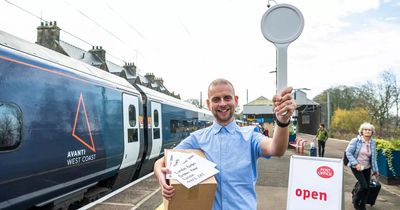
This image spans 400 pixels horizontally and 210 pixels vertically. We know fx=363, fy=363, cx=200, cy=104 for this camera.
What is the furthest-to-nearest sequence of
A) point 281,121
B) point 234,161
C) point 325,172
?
point 325,172 → point 234,161 → point 281,121

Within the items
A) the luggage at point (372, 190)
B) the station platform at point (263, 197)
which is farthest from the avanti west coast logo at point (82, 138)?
the luggage at point (372, 190)

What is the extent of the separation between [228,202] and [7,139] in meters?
3.71

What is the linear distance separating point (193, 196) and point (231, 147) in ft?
1.31

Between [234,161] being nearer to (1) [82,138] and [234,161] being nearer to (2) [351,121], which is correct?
(1) [82,138]

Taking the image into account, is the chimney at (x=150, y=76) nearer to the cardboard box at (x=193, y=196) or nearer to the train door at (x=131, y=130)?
the train door at (x=131, y=130)

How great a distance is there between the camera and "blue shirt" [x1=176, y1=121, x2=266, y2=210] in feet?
7.18

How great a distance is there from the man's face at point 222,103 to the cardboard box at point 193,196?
0.43 meters

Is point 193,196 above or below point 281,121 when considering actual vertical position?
below

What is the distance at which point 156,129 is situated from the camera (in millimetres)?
12344

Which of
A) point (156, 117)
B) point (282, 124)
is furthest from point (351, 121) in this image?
point (282, 124)

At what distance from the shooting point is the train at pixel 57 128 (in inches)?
190

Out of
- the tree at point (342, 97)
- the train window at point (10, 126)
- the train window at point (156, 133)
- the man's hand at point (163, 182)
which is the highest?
the tree at point (342, 97)

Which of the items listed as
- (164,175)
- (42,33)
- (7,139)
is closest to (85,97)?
(7,139)

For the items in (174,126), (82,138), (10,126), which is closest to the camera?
(10,126)
